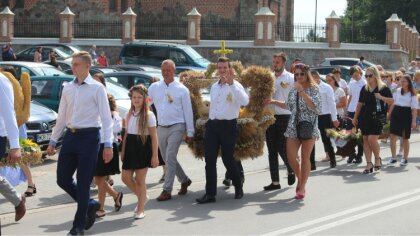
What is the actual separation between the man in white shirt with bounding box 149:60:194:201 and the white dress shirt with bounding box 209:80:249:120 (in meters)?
0.44

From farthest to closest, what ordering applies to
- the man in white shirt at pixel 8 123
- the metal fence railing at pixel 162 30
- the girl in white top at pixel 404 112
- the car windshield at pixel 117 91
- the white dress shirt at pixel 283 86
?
the metal fence railing at pixel 162 30, the car windshield at pixel 117 91, the girl in white top at pixel 404 112, the white dress shirt at pixel 283 86, the man in white shirt at pixel 8 123

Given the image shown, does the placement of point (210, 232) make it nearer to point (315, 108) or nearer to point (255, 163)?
point (315, 108)

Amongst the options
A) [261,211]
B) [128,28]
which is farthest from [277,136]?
[128,28]

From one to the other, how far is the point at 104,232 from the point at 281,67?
429cm

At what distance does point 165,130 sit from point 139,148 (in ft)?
4.62

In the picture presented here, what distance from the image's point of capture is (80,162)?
8.45 metres

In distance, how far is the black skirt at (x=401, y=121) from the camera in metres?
15.0

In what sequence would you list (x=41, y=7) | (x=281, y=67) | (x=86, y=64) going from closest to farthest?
1. (x=86, y=64)
2. (x=281, y=67)
3. (x=41, y=7)

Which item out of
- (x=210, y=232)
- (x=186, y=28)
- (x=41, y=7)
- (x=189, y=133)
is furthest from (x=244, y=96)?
(x=41, y=7)

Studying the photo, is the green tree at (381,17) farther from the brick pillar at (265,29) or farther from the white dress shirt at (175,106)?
the white dress shirt at (175,106)

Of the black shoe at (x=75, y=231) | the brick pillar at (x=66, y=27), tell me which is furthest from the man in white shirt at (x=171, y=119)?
the brick pillar at (x=66, y=27)

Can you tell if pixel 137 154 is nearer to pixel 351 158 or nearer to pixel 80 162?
pixel 80 162

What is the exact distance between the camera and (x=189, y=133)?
1112 cm

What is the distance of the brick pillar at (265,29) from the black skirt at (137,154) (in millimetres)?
32826
